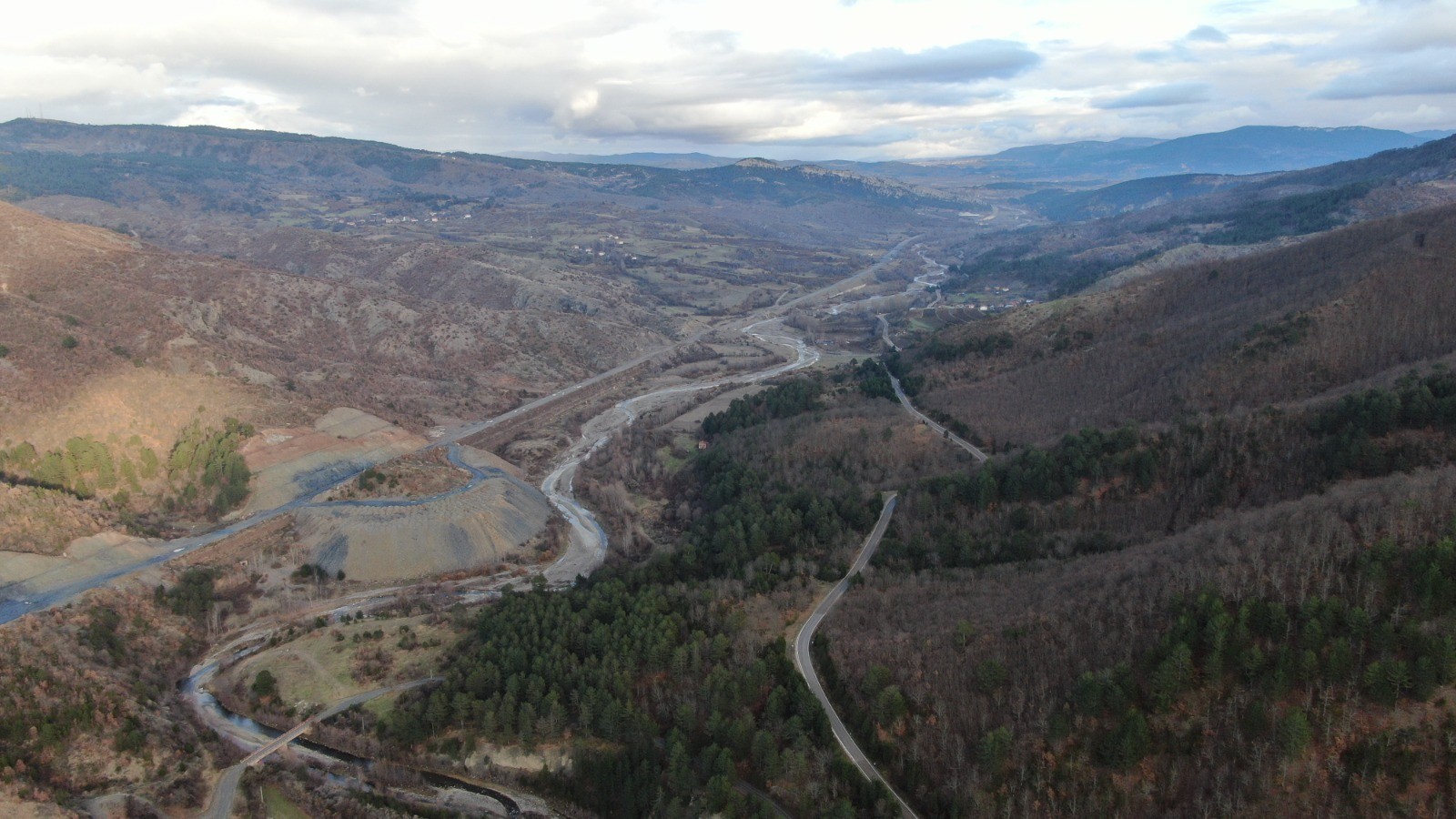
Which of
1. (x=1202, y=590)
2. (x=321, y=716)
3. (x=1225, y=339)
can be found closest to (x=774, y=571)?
(x=1202, y=590)

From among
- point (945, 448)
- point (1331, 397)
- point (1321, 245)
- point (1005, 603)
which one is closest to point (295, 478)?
point (945, 448)

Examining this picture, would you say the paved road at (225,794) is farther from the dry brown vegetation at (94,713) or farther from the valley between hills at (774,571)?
the dry brown vegetation at (94,713)

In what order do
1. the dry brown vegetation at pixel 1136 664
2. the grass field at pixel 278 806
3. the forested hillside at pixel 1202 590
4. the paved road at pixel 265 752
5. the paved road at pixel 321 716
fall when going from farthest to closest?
the paved road at pixel 321 716 → the paved road at pixel 265 752 → the grass field at pixel 278 806 → the forested hillside at pixel 1202 590 → the dry brown vegetation at pixel 1136 664

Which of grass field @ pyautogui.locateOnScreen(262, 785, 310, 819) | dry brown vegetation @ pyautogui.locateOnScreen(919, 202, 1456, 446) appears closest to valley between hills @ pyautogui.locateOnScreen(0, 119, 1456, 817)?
dry brown vegetation @ pyautogui.locateOnScreen(919, 202, 1456, 446)

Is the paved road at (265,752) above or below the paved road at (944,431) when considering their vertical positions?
below

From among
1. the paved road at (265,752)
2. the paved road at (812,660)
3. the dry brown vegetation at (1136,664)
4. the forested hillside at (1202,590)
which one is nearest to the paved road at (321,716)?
the paved road at (265,752)

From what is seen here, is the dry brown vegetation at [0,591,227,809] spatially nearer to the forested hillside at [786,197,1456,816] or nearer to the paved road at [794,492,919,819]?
the paved road at [794,492,919,819]

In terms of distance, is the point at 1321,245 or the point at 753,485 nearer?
the point at 753,485

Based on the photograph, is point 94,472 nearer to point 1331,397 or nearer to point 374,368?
point 374,368
